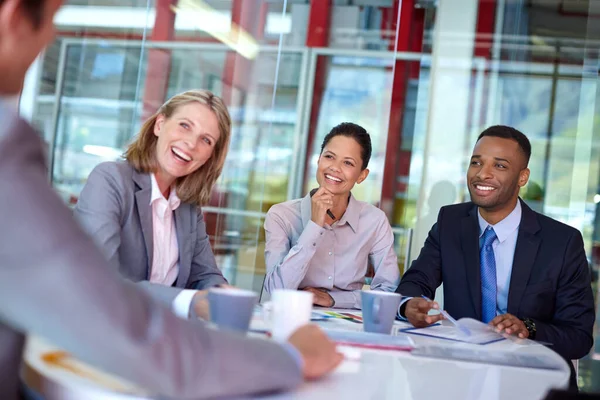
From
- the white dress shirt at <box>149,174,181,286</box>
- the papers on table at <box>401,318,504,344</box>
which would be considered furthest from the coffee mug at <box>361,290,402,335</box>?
the white dress shirt at <box>149,174,181,286</box>

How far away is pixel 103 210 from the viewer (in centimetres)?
206

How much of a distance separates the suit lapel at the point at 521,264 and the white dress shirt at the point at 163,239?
1.22m

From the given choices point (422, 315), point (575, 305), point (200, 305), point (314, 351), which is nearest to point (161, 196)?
point (200, 305)

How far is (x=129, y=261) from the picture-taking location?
217 cm

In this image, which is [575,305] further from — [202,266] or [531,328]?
[202,266]

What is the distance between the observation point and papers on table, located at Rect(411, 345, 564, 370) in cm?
145

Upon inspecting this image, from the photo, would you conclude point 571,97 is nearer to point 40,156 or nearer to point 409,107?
point 409,107

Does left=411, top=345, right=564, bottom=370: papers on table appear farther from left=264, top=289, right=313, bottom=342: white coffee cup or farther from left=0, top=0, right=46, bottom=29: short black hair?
left=0, top=0, right=46, bottom=29: short black hair

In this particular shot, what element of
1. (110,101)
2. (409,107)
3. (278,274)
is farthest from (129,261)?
(409,107)

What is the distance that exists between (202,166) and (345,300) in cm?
73

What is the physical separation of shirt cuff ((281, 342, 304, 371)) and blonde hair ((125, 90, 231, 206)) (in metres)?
1.48

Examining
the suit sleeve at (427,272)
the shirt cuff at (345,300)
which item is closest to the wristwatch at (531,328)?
the suit sleeve at (427,272)

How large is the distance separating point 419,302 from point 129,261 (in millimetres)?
881

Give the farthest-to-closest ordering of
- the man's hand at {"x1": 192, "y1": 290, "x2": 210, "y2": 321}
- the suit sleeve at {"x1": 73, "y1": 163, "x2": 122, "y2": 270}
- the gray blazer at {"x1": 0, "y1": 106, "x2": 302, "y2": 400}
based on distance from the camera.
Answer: the suit sleeve at {"x1": 73, "y1": 163, "x2": 122, "y2": 270} → the man's hand at {"x1": 192, "y1": 290, "x2": 210, "y2": 321} → the gray blazer at {"x1": 0, "y1": 106, "x2": 302, "y2": 400}
